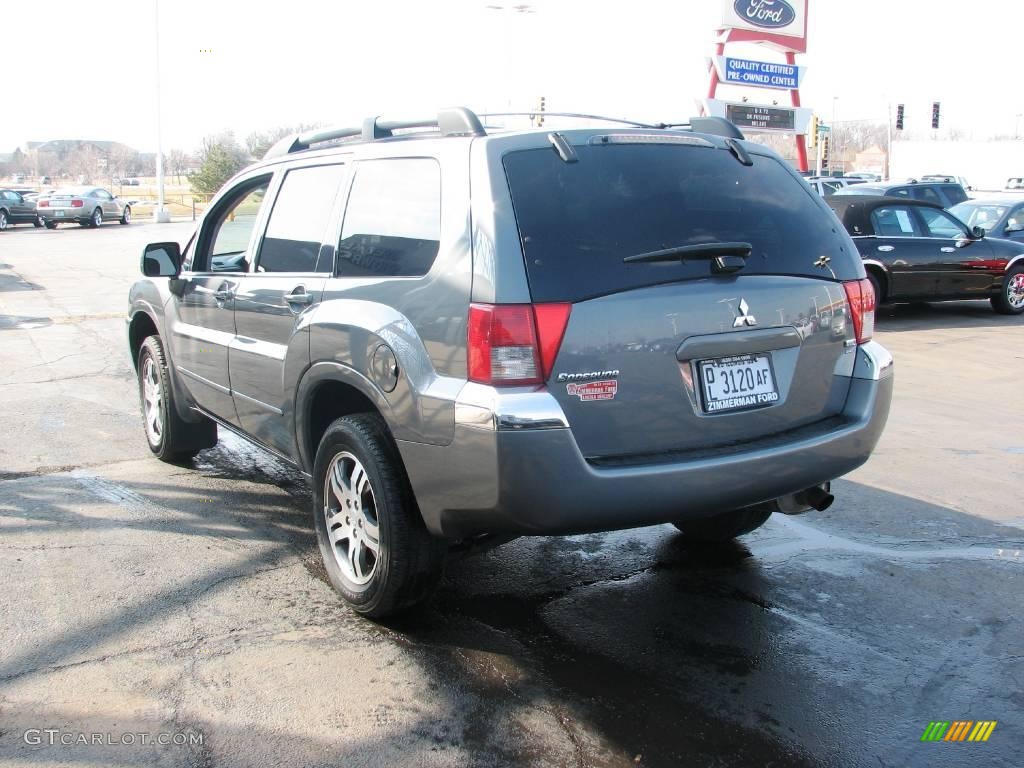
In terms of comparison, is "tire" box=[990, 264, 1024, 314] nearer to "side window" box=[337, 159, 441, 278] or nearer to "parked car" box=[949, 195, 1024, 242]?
"parked car" box=[949, 195, 1024, 242]

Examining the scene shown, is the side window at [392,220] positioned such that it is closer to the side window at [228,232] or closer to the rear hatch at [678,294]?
the rear hatch at [678,294]

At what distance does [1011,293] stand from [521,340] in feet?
42.6

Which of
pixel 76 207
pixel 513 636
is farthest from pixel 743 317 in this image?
pixel 76 207

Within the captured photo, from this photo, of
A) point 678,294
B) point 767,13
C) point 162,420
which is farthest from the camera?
point 767,13

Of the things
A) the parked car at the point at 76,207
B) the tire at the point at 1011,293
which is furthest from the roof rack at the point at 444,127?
the parked car at the point at 76,207

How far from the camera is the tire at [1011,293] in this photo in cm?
1391

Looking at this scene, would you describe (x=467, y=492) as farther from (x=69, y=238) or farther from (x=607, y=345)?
(x=69, y=238)

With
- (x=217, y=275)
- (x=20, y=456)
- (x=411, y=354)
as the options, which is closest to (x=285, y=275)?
(x=217, y=275)

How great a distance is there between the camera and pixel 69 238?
32.2m

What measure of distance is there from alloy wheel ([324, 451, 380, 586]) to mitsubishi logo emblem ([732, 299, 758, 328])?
1486 millimetres

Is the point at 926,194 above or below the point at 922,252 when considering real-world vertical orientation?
above

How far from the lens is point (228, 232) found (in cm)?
564

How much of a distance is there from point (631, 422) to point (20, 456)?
15.2 ft

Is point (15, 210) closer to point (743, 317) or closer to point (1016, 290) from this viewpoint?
point (1016, 290)
